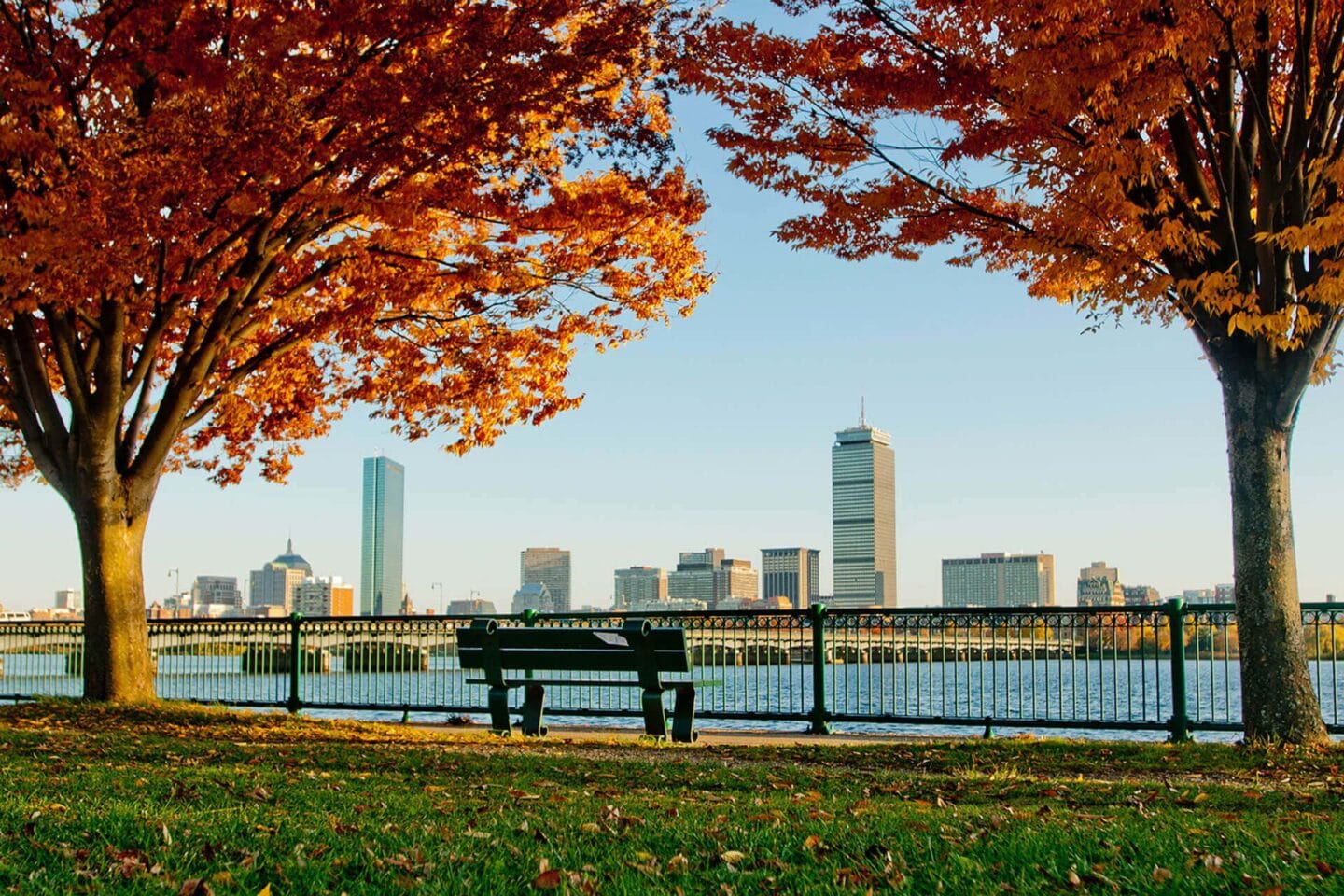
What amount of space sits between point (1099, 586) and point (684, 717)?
93.3 meters

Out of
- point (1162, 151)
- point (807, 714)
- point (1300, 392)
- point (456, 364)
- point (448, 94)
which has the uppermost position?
→ point (448, 94)

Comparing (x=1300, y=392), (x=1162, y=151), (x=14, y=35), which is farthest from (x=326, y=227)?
(x=1300, y=392)

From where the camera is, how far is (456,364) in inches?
652

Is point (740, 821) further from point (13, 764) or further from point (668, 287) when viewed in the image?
point (668, 287)

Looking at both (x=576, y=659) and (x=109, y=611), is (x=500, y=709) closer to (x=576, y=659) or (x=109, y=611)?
(x=576, y=659)

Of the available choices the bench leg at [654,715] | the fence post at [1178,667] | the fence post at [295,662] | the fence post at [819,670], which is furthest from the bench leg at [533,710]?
the fence post at [1178,667]

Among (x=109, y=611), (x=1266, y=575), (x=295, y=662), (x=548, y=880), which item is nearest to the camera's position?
(x=548, y=880)

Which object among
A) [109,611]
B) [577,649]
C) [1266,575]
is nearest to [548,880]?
[577,649]

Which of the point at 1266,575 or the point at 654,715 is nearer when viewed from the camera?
the point at 1266,575

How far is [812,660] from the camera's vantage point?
12.7 metres

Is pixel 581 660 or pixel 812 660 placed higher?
pixel 581 660

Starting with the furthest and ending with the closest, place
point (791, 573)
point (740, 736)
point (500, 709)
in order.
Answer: point (791, 573) → point (500, 709) → point (740, 736)

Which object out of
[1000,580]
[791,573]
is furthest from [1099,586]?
[791,573]

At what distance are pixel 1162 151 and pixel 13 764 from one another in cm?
1049
